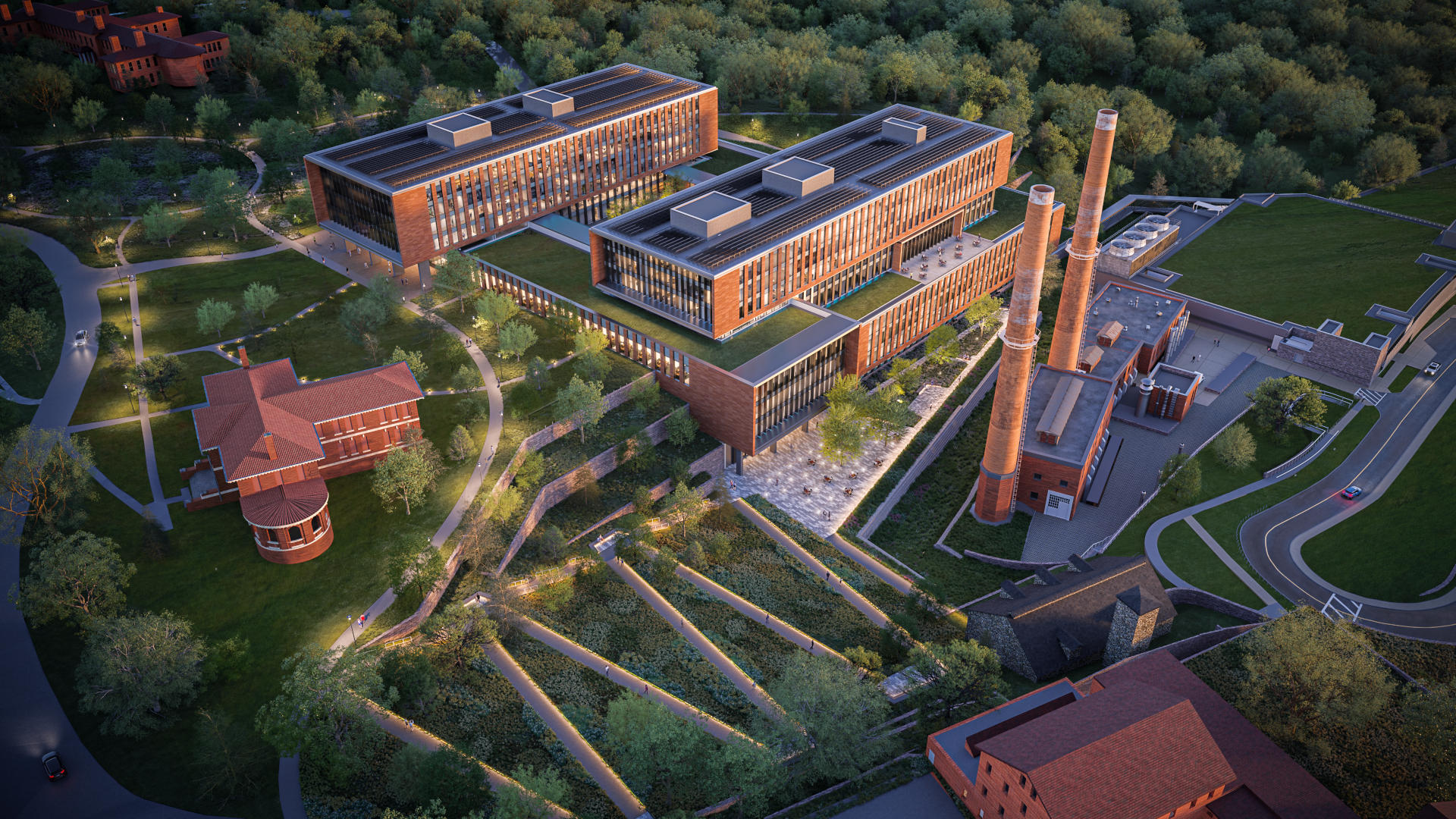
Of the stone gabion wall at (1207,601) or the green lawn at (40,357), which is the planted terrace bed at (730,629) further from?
the green lawn at (40,357)

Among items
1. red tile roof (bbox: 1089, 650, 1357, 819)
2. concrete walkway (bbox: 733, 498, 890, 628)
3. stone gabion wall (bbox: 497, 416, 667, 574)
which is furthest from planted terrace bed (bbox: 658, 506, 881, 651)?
red tile roof (bbox: 1089, 650, 1357, 819)

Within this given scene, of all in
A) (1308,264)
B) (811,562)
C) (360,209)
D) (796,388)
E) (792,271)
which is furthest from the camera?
(1308,264)

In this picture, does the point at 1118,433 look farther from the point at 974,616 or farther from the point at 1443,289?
the point at 1443,289

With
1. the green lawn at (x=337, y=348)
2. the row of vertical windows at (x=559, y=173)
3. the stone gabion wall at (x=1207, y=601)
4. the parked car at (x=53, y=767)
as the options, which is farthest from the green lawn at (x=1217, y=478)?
the parked car at (x=53, y=767)

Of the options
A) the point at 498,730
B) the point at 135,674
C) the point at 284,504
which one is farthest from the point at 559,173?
the point at 135,674

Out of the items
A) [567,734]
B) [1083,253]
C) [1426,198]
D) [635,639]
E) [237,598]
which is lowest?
[635,639]

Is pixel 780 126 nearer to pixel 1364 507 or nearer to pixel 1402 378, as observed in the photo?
Answer: pixel 1402 378

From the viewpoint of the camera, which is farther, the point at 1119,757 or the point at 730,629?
the point at 730,629
